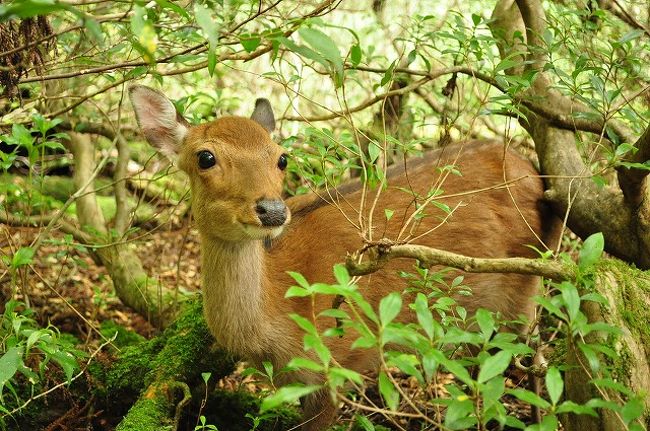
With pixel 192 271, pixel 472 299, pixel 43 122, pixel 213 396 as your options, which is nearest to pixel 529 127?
pixel 472 299

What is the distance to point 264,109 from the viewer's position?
4770 mm

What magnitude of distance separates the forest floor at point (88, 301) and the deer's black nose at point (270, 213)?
1524 millimetres

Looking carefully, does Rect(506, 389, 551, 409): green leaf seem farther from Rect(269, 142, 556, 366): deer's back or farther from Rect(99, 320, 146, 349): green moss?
Rect(99, 320, 146, 349): green moss

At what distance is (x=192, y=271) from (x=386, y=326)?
550cm

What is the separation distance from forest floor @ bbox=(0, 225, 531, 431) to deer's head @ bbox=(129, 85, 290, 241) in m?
1.02

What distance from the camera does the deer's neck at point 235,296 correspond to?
163 inches

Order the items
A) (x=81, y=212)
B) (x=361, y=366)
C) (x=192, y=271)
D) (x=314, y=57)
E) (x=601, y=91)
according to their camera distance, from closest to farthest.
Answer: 1. (x=314, y=57)
2. (x=601, y=91)
3. (x=361, y=366)
4. (x=81, y=212)
5. (x=192, y=271)

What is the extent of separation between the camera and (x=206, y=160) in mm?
3971

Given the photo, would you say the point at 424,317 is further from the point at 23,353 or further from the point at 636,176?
the point at 636,176

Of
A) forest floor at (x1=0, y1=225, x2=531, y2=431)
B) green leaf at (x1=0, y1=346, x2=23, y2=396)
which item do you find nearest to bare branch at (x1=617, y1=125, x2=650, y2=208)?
forest floor at (x1=0, y1=225, x2=531, y2=431)

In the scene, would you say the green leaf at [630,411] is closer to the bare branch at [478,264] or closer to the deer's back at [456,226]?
the bare branch at [478,264]

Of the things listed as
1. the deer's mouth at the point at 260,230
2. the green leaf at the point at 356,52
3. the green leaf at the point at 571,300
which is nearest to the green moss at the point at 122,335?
the deer's mouth at the point at 260,230

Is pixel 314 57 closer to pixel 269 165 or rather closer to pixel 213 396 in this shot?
pixel 269 165

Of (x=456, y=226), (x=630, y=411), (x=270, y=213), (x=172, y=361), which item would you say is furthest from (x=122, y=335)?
(x=630, y=411)
